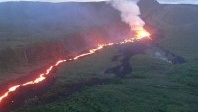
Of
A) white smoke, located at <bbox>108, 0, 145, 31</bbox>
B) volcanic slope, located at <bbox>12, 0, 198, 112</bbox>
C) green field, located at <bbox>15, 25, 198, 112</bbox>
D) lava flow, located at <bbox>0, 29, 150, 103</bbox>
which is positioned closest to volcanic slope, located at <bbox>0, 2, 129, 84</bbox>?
lava flow, located at <bbox>0, 29, 150, 103</bbox>

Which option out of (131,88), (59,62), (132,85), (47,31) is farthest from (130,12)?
(131,88)

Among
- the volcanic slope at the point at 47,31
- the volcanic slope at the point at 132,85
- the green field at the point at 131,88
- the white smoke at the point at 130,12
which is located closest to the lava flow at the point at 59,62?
the volcanic slope at the point at 47,31

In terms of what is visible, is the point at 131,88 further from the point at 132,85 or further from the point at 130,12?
the point at 130,12

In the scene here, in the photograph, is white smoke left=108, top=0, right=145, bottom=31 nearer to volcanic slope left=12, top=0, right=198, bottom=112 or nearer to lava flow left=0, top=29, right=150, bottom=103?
lava flow left=0, top=29, right=150, bottom=103

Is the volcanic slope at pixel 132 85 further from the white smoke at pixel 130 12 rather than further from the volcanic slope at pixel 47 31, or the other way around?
the white smoke at pixel 130 12

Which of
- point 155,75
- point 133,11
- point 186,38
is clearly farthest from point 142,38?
point 155,75

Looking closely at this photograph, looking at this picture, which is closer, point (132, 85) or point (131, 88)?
point (131, 88)
